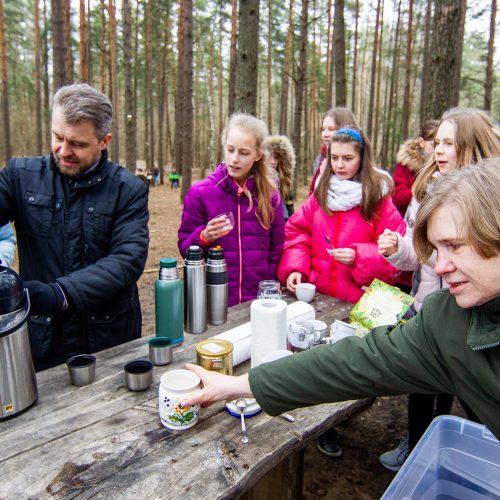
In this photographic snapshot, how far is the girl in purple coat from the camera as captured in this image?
2885 millimetres

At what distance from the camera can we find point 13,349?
4.86ft

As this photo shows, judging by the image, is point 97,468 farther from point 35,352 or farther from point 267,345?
point 35,352

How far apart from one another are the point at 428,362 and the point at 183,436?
87 cm

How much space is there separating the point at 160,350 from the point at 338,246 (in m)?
1.52

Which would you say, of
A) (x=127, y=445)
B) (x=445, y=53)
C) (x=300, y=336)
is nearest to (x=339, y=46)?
(x=445, y=53)

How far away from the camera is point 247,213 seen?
2.93 meters

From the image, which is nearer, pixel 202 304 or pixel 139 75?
pixel 202 304

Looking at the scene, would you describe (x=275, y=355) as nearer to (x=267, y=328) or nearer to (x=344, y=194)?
(x=267, y=328)

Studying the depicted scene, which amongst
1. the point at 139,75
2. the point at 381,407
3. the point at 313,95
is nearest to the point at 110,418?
the point at 381,407

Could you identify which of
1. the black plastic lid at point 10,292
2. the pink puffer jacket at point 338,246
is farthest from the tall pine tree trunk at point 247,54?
the black plastic lid at point 10,292

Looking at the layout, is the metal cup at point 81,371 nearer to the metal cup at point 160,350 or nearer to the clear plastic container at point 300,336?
the metal cup at point 160,350

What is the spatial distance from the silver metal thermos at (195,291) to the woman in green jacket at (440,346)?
628 mm

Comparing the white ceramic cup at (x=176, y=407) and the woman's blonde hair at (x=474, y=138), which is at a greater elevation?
the woman's blonde hair at (x=474, y=138)

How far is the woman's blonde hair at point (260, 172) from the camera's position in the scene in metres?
2.92
